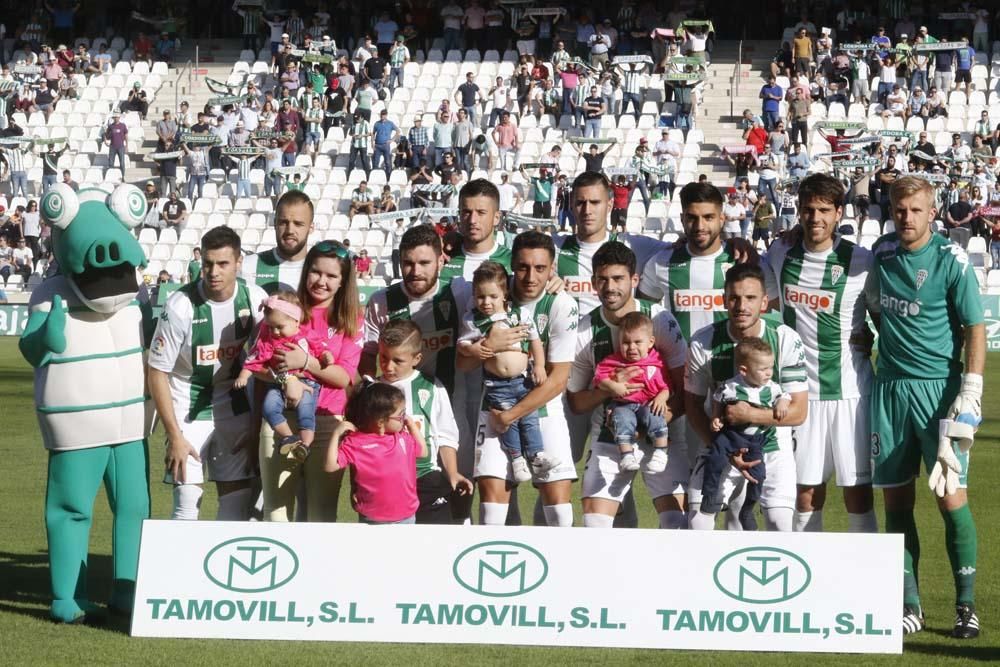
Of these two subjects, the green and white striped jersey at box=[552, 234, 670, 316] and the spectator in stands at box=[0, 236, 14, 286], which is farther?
the spectator in stands at box=[0, 236, 14, 286]

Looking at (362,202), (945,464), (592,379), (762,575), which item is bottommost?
(762,575)

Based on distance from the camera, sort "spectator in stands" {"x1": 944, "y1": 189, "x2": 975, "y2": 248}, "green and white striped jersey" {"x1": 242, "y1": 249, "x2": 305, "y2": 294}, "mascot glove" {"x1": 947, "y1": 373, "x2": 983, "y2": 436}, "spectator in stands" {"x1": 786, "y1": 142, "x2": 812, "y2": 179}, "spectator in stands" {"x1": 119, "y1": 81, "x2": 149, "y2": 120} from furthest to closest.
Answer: "spectator in stands" {"x1": 119, "y1": 81, "x2": 149, "y2": 120} < "spectator in stands" {"x1": 786, "y1": 142, "x2": 812, "y2": 179} < "spectator in stands" {"x1": 944, "y1": 189, "x2": 975, "y2": 248} < "green and white striped jersey" {"x1": 242, "y1": 249, "x2": 305, "y2": 294} < "mascot glove" {"x1": 947, "y1": 373, "x2": 983, "y2": 436}

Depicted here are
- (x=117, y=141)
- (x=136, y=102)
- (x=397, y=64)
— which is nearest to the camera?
(x=117, y=141)

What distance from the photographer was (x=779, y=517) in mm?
6629

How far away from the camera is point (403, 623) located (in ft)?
19.5

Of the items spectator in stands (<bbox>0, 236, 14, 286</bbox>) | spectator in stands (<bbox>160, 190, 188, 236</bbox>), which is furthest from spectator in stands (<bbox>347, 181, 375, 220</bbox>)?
spectator in stands (<bbox>0, 236, 14, 286</bbox>)

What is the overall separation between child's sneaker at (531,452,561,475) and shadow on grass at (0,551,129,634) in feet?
6.53

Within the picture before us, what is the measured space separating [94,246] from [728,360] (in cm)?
295

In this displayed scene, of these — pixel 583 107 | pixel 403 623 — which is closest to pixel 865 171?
pixel 583 107

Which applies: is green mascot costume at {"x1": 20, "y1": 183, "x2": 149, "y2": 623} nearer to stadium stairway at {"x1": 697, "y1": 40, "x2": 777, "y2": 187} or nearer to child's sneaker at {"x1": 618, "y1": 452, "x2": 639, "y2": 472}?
child's sneaker at {"x1": 618, "y1": 452, "x2": 639, "y2": 472}

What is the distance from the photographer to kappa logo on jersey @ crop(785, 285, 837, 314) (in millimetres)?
6883

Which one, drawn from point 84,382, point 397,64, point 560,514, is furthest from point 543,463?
point 397,64

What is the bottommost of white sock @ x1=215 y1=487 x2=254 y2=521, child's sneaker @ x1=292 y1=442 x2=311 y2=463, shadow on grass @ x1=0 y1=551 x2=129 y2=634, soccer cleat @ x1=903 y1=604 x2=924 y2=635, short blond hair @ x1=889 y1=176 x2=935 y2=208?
shadow on grass @ x1=0 y1=551 x2=129 y2=634

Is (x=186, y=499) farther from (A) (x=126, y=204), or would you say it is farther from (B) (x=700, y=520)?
(B) (x=700, y=520)
